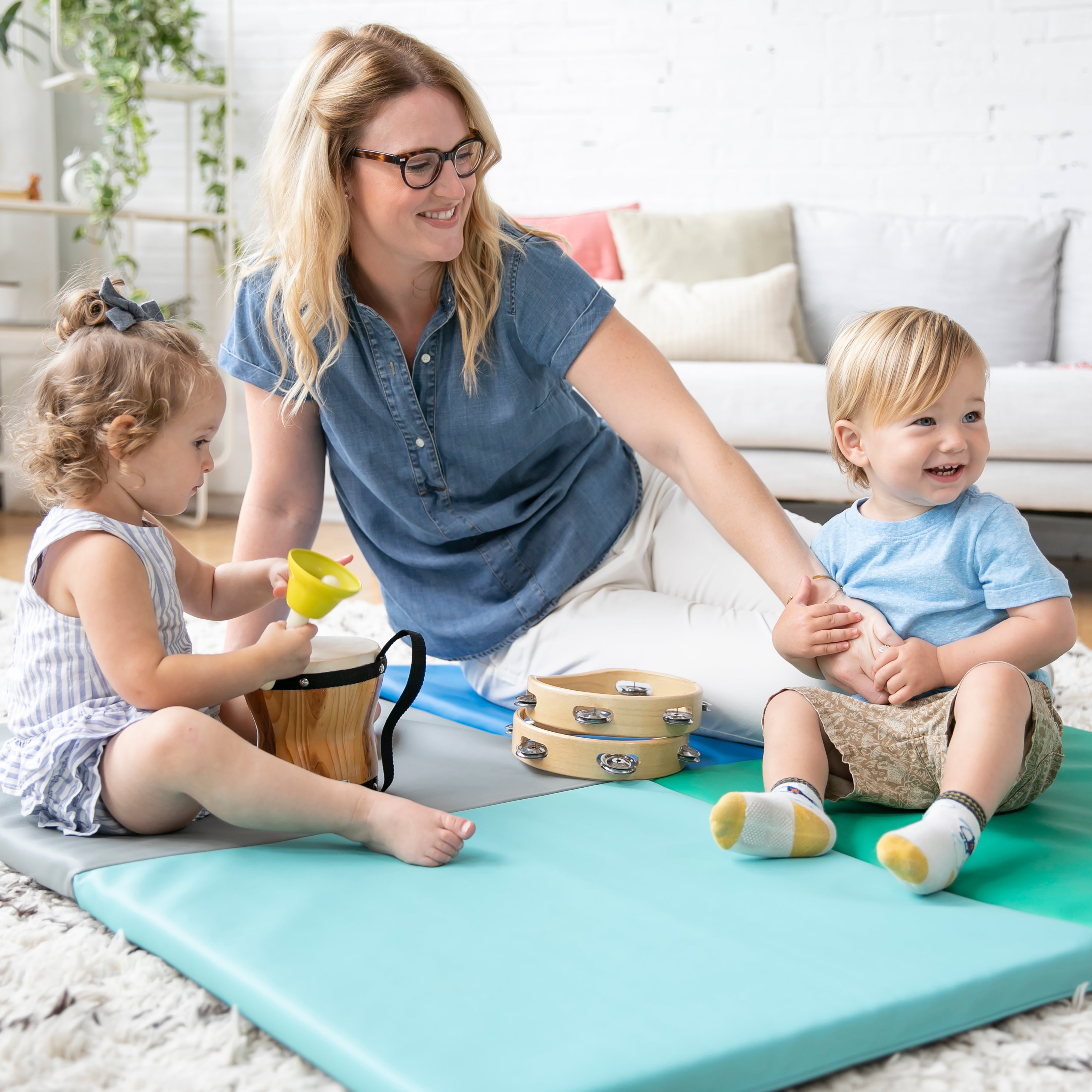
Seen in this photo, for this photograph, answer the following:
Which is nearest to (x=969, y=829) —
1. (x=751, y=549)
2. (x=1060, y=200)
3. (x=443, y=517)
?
(x=751, y=549)

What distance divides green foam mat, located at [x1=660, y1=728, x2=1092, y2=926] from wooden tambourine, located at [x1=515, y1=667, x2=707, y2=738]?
7 cm

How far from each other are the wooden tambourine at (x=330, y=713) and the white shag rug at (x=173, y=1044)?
0.99ft

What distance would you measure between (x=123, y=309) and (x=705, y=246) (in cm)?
234

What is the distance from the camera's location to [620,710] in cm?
136

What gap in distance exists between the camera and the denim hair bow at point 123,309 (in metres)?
1.22

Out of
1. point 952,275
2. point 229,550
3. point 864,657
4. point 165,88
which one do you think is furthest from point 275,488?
point 165,88

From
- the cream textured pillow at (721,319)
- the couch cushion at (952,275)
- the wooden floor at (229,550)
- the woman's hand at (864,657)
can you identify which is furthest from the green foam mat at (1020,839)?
the couch cushion at (952,275)

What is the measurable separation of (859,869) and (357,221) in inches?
38.9

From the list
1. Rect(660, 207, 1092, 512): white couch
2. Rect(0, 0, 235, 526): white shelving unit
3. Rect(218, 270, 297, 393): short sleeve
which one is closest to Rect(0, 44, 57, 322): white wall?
Rect(0, 0, 235, 526): white shelving unit

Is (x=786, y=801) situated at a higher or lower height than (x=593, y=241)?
lower

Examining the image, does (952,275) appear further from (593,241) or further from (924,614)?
(924,614)

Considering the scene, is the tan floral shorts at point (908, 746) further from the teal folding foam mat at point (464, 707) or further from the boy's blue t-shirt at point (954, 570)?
the teal folding foam mat at point (464, 707)

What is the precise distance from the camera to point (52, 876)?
42.8 inches

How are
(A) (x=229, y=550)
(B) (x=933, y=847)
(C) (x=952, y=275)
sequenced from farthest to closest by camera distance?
(A) (x=229, y=550)
(C) (x=952, y=275)
(B) (x=933, y=847)
